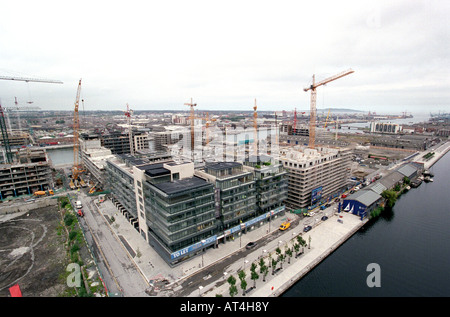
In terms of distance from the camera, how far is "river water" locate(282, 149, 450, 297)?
142ft

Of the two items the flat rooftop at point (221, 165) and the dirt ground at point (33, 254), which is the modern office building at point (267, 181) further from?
the dirt ground at point (33, 254)

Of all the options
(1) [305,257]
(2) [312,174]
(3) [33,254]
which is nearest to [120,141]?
(3) [33,254]

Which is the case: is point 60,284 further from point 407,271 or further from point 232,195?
point 407,271

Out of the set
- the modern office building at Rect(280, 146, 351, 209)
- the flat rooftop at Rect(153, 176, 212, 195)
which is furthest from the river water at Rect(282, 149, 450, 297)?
the flat rooftop at Rect(153, 176, 212, 195)

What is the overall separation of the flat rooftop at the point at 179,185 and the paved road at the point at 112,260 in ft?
55.1

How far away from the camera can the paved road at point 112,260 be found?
42.4 m

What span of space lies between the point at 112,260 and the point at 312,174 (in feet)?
179

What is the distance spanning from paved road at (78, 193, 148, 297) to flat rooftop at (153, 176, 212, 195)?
16795mm

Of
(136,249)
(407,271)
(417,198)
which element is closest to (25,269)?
(136,249)

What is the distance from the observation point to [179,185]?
48.0 m

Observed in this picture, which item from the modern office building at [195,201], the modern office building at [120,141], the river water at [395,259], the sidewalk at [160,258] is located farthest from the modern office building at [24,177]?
the river water at [395,259]

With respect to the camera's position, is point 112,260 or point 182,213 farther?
point 112,260

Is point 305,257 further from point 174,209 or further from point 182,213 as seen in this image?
point 174,209

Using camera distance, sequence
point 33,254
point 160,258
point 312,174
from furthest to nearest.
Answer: point 312,174, point 33,254, point 160,258
